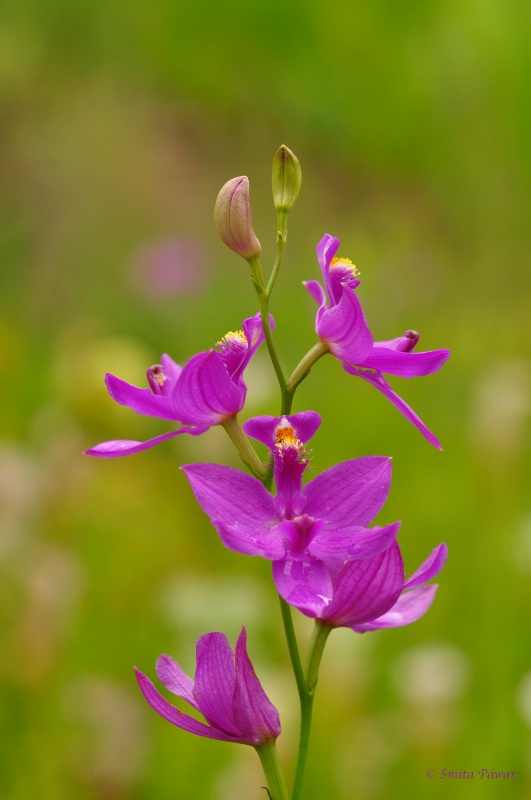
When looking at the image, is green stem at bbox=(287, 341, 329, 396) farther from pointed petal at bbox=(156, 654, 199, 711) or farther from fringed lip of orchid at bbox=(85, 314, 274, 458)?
pointed petal at bbox=(156, 654, 199, 711)

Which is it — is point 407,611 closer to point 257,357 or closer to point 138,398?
point 138,398

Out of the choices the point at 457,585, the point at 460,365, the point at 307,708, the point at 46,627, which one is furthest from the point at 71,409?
the point at 307,708

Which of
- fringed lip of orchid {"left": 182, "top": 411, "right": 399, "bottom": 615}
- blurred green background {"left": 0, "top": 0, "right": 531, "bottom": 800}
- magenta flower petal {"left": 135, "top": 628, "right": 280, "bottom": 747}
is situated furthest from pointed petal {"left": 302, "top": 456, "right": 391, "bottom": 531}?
blurred green background {"left": 0, "top": 0, "right": 531, "bottom": 800}

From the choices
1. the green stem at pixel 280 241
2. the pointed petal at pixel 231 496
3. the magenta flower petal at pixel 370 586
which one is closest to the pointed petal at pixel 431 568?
the magenta flower petal at pixel 370 586

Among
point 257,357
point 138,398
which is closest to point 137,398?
point 138,398

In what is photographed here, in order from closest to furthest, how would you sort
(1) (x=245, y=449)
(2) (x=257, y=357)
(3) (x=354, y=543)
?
(3) (x=354, y=543) → (1) (x=245, y=449) → (2) (x=257, y=357)

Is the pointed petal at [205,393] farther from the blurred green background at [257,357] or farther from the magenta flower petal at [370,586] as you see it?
the blurred green background at [257,357]
